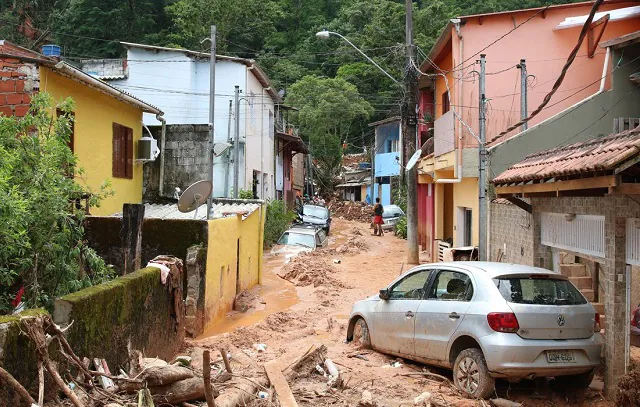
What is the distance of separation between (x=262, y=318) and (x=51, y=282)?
269 inches

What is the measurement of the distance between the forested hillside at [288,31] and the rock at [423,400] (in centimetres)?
3136

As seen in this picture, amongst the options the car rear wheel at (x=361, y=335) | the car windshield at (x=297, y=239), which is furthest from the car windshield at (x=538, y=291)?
the car windshield at (x=297, y=239)

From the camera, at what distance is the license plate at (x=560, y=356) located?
23.1 ft

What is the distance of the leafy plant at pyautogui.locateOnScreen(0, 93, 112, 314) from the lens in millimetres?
7195

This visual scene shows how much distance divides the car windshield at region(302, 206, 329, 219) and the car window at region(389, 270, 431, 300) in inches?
944

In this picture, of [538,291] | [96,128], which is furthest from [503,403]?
[96,128]

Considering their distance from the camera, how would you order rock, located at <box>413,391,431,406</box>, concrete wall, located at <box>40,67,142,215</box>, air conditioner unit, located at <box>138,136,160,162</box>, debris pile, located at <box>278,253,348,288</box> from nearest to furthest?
rock, located at <box>413,391,431,406</box> → concrete wall, located at <box>40,67,142,215</box> → air conditioner unit, located at <box>138,136,160,162</box> → debris pile, located at <box>278,253,348,288</box>

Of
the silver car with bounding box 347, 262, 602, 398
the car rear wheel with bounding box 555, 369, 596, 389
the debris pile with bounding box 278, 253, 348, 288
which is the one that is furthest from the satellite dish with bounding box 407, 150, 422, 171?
the car rear wheel with bounding box 555, 369, 596, 389

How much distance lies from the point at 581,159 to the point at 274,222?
66.9ft

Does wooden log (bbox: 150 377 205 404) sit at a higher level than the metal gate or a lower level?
lower

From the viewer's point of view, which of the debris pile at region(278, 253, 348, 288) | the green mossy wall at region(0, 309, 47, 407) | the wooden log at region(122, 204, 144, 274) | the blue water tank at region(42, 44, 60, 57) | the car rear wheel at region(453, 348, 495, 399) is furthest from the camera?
the debris pile at region(278, 253, 348, 288)

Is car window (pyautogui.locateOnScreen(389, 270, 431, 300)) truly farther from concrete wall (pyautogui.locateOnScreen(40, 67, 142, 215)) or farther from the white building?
the white building

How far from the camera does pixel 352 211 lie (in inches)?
2015

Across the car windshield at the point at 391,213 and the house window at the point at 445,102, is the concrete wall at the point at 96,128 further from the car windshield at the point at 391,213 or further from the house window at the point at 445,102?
the car windshield at the point at 391,213
